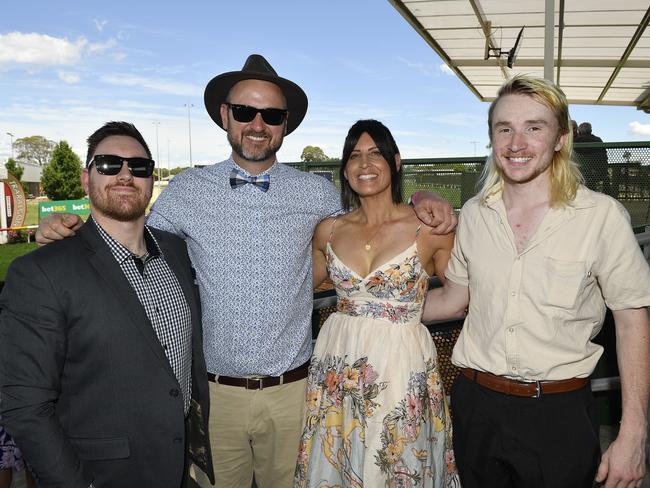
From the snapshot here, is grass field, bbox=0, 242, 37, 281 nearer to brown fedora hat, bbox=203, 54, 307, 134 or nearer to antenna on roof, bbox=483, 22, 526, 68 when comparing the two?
brown fedora hat, bbox=203, 54, 307, 134

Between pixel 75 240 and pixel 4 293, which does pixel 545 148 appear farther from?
pixel 4 293

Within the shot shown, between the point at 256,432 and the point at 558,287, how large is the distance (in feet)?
5.53

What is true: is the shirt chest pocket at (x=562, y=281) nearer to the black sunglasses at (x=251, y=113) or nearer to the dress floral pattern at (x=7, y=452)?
the black sunglasses at (x=251, y=113)

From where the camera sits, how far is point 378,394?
2.51m

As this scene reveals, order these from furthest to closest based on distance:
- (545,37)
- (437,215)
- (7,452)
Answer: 1. (545,37)
2. (7,452)
3. (437,215)

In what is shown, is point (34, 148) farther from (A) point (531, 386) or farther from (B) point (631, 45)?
(A) point (531, 386)

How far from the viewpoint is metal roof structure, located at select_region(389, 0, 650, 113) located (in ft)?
37.7

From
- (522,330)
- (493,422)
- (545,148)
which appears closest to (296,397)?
(493,422)

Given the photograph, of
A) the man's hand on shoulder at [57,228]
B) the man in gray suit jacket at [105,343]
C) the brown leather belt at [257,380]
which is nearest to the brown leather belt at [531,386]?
the brown leather belt at [257,380]

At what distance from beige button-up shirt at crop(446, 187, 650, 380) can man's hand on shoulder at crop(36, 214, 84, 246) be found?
1760 millimetres

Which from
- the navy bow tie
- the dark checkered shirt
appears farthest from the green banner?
the dark checkered shirt

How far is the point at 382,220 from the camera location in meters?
2.96

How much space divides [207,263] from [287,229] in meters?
0.45

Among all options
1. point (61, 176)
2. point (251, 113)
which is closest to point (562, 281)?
point (251, 113)
